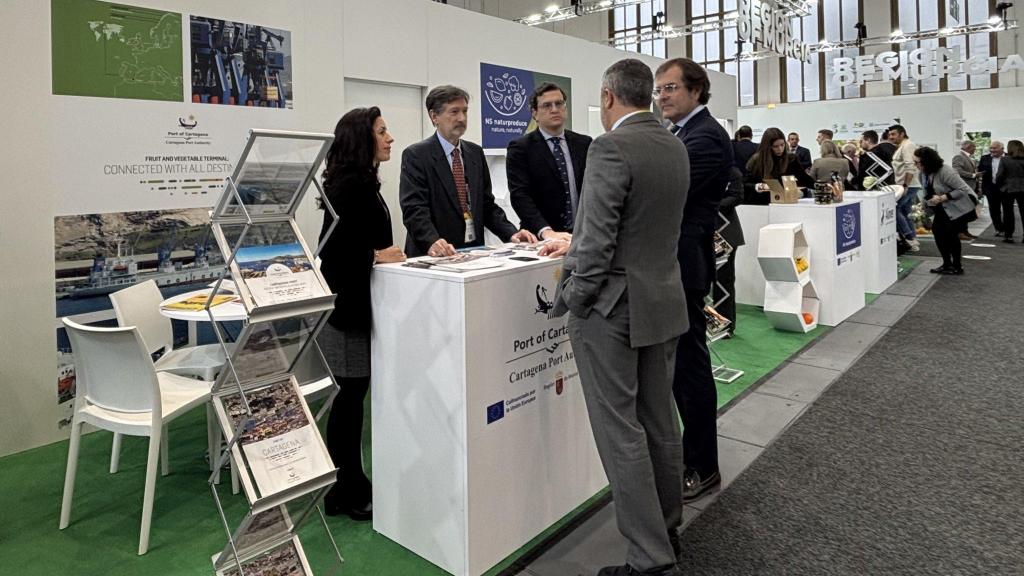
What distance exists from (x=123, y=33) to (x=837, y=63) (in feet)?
45.5

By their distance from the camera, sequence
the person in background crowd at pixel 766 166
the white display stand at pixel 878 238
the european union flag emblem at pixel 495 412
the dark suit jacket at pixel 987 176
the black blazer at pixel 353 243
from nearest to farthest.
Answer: the european union flag emblem at pixel 495 412 < the black blazer at pixel 353 243 < the person in background crowd at pixel 766 166 < the white display stand at pixel 878 238 < the dark suit jacket at pixel 987 176

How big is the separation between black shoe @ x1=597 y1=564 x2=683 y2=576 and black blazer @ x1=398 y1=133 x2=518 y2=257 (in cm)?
136

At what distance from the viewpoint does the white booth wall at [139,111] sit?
3119 mm

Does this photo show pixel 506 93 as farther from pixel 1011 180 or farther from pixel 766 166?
pixel 1011 180

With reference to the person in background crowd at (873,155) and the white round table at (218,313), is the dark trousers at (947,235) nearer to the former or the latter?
the person in background crowd at (873,155)

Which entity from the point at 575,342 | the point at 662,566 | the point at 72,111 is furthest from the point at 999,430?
the point at 72,111

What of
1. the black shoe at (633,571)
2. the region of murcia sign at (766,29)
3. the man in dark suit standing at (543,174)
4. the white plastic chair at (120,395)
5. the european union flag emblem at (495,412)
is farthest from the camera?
the region of murcia sign at (766,29)

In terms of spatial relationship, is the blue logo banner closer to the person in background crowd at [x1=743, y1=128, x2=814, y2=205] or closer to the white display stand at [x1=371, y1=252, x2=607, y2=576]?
the person in background crowd at [x1=743, y1=128, x2=814, y2=205]

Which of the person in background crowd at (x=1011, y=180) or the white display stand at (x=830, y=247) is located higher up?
the person in background crowd at (x=1011, y=180)

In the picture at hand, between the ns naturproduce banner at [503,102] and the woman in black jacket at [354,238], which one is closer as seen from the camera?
the woman in black jacket at [354,238]

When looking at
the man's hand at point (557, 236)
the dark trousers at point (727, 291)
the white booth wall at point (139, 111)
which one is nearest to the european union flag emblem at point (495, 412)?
the man's hand at point (557, 236)

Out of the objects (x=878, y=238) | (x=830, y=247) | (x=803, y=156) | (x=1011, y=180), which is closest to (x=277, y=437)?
(x=830, y=247)

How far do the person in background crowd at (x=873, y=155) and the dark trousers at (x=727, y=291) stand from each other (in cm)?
401

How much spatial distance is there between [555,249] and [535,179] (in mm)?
787
